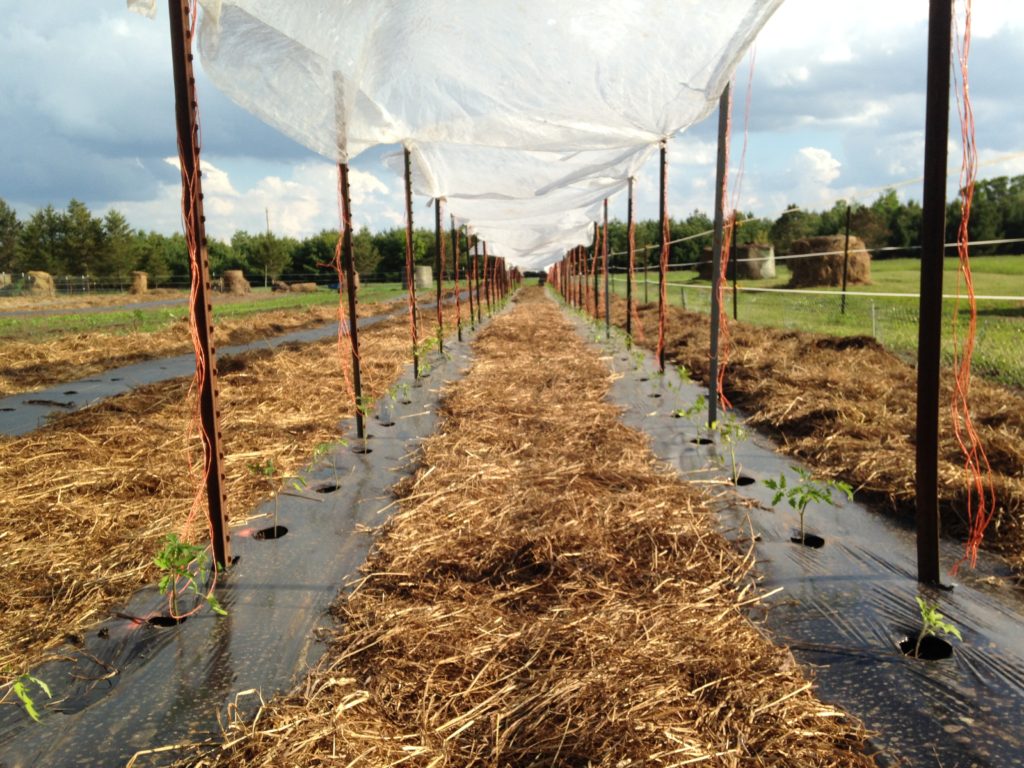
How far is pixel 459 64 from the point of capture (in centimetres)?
378

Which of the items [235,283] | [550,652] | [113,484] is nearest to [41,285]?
[235,283]

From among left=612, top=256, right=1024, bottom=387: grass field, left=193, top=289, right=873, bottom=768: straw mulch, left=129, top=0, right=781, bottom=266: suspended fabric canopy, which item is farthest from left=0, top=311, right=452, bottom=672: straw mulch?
left=612, top=256, right=1024, bottom=387: grass field

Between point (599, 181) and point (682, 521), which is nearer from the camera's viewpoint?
point (682, 521)

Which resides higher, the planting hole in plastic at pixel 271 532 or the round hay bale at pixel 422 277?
the round hay bale at pixel 422 277

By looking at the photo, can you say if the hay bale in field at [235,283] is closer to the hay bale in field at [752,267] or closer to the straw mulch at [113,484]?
the hay bale in field at [752,267]

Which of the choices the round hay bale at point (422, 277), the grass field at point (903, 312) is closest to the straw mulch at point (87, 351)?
the grass field at point (903, 312)

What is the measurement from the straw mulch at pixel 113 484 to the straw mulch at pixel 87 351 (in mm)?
1749

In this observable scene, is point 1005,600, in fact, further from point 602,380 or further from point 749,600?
point 602,380

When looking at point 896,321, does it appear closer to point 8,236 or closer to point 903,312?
point 903,312

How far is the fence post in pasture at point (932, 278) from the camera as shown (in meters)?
2.15

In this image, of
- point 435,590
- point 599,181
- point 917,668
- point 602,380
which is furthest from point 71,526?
point 599,181

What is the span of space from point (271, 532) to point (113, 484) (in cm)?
122

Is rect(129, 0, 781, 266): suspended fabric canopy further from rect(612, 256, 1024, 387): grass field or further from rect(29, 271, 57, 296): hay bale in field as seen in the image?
rect(29, 271, 57, 296): hay bale in field

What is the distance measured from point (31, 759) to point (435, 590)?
1.23m
